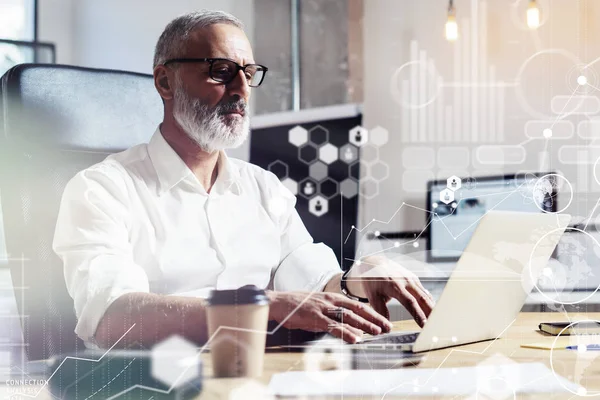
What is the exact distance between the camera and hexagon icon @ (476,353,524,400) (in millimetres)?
916

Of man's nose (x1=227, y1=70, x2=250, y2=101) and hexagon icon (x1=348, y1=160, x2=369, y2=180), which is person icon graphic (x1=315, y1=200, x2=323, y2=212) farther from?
man's nose (x1=227, y1=70, x2=250, y2=101)

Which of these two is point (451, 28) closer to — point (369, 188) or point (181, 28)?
point (369, 188)

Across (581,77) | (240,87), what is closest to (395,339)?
(240,87)

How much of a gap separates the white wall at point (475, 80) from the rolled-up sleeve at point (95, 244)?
1.80 ft

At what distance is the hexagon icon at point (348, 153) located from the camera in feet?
4.24

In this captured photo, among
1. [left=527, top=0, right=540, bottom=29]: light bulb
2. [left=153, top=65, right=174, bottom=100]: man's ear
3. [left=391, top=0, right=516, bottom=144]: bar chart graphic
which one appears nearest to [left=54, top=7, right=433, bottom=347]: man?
[left=153, top=65, right=174, bottom=100]: man's ear

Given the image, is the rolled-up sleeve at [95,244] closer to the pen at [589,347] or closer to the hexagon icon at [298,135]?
the hexagon icon at [298,135]

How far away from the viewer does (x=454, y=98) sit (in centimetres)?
140

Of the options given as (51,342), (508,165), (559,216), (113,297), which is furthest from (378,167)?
(51,342)

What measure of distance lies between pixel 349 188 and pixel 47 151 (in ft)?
2.02

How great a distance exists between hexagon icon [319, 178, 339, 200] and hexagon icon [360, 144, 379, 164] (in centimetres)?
8

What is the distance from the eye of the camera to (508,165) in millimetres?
1381

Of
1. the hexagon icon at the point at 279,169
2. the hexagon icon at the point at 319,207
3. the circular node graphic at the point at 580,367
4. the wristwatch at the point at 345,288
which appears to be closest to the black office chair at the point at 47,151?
the hexagon icon at the point at 279,169

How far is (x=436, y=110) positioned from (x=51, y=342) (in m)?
0.96
